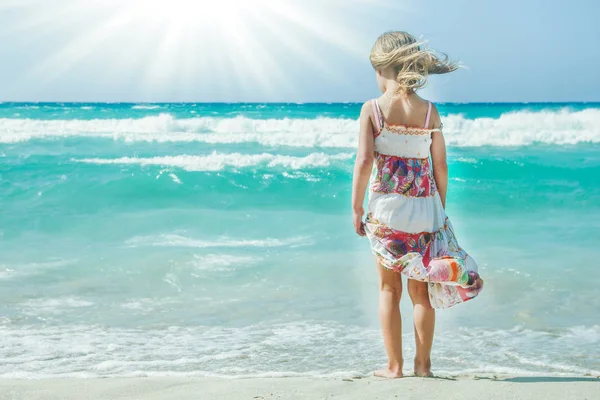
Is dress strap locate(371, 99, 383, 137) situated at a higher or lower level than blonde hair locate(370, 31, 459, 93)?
lower

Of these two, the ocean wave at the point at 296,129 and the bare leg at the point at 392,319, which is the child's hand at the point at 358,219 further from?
the ocean wave at the point at 296,129

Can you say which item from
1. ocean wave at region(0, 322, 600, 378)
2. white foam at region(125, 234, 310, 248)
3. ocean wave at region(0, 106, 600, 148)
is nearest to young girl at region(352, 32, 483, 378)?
ocean wave at region(0, 322, 600, 378)

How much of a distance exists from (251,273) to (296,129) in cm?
2439

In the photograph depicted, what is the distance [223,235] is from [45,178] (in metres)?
5.44

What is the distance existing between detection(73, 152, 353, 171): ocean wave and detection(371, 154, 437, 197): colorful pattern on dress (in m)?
10.0

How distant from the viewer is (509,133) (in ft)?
76.9

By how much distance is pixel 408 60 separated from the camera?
2957mm

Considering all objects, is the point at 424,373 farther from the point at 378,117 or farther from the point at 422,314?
the point at 378,117

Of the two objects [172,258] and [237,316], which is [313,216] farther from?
[237,316]

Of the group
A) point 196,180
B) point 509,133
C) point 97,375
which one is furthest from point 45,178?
point 509,133

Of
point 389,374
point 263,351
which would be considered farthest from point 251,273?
point 389,374

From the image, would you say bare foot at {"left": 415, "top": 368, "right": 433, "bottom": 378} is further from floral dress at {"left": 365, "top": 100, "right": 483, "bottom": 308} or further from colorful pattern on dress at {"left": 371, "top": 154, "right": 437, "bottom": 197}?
colorful pattern on dress at {"left": 371, "top": 154, "right": 437, "bottom": 197}

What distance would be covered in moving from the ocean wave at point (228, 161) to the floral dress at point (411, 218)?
10.0 m

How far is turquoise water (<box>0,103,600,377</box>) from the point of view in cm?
389
